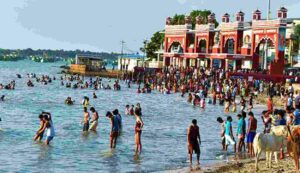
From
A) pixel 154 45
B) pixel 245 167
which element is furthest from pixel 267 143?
pixel 154 45

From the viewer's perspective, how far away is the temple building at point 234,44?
2704 inches

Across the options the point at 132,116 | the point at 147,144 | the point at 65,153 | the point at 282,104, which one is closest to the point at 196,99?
the point at 282,104

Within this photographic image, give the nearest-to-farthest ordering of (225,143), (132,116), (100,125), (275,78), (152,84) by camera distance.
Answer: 1. (225,143)
2. (100,125)
3. (132,116)
4. (275,78)
5. (152,84)

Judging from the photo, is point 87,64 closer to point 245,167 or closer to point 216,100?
point 216,100

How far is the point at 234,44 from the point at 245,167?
6065cm

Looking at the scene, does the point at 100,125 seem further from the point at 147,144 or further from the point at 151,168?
the point at 151,168

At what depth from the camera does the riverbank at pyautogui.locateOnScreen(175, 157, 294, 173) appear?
1836 centimetres

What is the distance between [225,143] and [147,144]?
478 centimetres

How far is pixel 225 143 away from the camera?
82.2 feet

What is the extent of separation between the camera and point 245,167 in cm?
1983

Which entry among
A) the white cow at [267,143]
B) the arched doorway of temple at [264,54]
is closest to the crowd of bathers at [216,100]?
the white cow at [267,143]

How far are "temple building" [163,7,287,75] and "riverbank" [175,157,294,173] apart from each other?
45268 mm

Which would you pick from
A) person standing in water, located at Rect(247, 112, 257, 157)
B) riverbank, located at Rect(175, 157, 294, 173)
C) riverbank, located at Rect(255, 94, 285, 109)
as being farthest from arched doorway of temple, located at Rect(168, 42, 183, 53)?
riverbank, located at Rect(175, 157, 294, 173)

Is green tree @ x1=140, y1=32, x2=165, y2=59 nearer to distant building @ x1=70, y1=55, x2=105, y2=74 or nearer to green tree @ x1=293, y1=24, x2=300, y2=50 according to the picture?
distant building @ x1=70, y1=55, x2=105, y2=74
